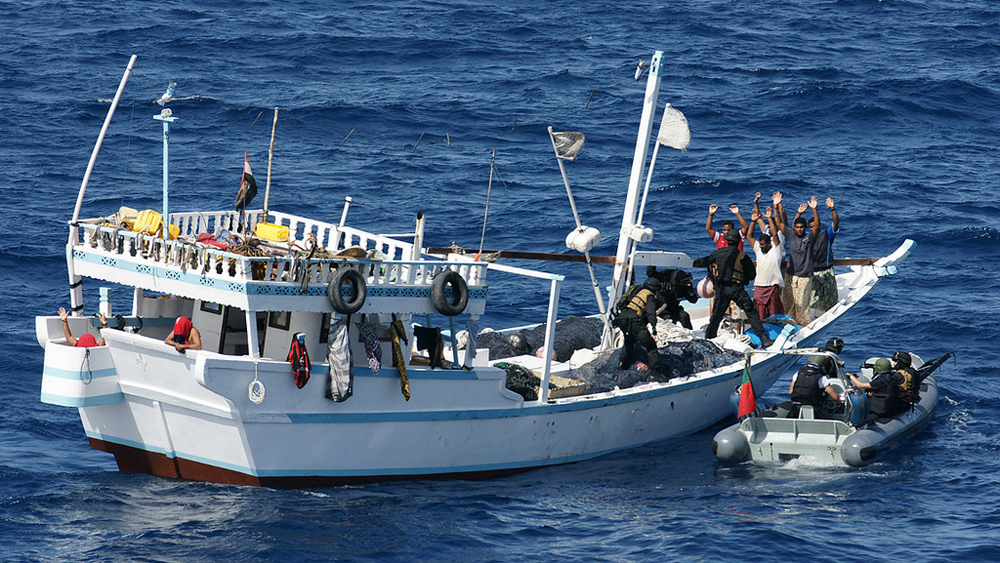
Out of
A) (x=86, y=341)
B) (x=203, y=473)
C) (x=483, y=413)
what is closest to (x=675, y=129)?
(x=483, y=413)

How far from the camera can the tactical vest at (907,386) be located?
20094 millimetres

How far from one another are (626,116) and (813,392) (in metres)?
21.0

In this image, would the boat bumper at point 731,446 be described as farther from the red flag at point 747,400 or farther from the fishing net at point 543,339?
the fishing net at point 543,339

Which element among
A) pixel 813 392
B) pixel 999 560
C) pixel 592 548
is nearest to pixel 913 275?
pixel 813 392

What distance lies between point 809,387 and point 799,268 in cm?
426

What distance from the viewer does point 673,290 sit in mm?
21234

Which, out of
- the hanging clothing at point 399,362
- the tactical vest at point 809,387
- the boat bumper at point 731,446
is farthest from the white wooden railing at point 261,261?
the tactical vest at point 809,387

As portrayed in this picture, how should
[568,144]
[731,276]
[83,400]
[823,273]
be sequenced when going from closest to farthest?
[83,400] → [568,144] → [731,276] → [823,273]

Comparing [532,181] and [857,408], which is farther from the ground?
[532,181]

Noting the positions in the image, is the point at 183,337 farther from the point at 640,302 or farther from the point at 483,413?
the point at 640,302

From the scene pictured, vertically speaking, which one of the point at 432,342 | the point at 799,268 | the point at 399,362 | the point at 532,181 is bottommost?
the point at 399,362

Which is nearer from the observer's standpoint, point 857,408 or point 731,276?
point 857,408

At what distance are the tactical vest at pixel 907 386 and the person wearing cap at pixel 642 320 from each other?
419 centimetres

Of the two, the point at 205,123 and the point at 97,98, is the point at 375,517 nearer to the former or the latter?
the point at 205,123
